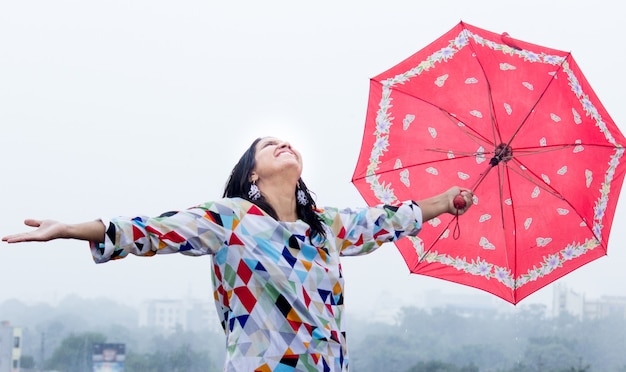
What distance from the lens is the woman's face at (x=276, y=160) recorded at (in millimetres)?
4031

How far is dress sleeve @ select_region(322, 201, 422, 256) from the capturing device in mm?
4160

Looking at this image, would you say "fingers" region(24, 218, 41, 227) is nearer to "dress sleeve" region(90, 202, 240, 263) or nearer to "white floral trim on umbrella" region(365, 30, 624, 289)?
"dress sleeve" region(90, 202, 240, 263)

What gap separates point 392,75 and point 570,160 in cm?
82

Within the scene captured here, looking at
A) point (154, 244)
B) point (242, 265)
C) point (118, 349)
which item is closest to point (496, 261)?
point (242, 265)

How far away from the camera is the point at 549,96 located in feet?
15.0

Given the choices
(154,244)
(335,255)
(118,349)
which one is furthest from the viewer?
(118,349)

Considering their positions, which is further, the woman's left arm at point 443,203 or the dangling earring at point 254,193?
the woman's left arm at point 443,203

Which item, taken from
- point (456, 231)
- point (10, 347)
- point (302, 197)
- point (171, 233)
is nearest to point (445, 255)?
point (456, 231)

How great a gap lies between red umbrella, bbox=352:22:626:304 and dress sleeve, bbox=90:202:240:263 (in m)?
0.97

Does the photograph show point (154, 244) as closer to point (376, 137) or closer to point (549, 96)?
point (376, 137)

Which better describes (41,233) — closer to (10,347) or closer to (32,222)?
(32,222)

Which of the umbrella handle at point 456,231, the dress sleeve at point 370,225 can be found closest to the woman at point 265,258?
the dress sleeve at point 370,225

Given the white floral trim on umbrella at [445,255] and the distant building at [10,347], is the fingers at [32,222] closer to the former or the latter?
the white floral trim on umbrella at [445,255]

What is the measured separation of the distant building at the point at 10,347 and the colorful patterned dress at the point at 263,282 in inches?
2486
